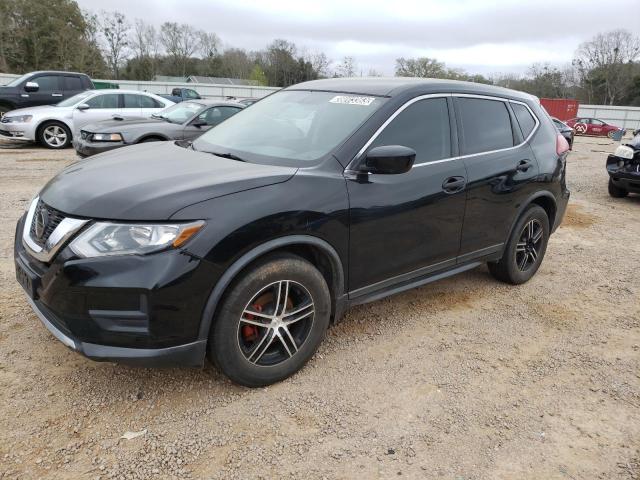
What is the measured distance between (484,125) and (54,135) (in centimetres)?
1130

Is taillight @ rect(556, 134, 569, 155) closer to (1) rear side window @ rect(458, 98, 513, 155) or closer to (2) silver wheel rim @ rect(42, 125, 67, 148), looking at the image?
(1) rear side window @ rect(458, 98, 513, 155)

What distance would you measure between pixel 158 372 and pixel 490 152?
2960 mm

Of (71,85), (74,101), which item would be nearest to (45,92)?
(71,85)

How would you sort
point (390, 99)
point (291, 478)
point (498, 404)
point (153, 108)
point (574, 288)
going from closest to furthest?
point (291, 478), point (498, 404), point (390, 99), point (574, 288), point (153, 108)

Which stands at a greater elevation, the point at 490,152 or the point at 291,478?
the point at 490,152

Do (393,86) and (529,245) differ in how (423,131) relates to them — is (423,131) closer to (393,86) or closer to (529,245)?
(393,86)

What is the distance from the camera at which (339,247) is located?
294cm

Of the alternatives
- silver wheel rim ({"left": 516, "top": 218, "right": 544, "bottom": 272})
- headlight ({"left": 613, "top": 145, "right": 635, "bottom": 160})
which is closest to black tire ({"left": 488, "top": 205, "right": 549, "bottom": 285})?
silver wheel rim ({"left": 516, "top": 218, "right": 544, "bottom": 272})

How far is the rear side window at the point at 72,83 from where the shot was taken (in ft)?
46.0

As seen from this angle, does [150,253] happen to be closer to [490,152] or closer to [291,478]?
[291,478]

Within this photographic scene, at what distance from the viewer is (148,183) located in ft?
8.47

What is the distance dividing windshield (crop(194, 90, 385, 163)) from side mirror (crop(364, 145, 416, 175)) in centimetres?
29

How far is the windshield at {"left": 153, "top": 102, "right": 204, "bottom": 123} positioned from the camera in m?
9.74

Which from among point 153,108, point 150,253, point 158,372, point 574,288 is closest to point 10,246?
point 158,372
